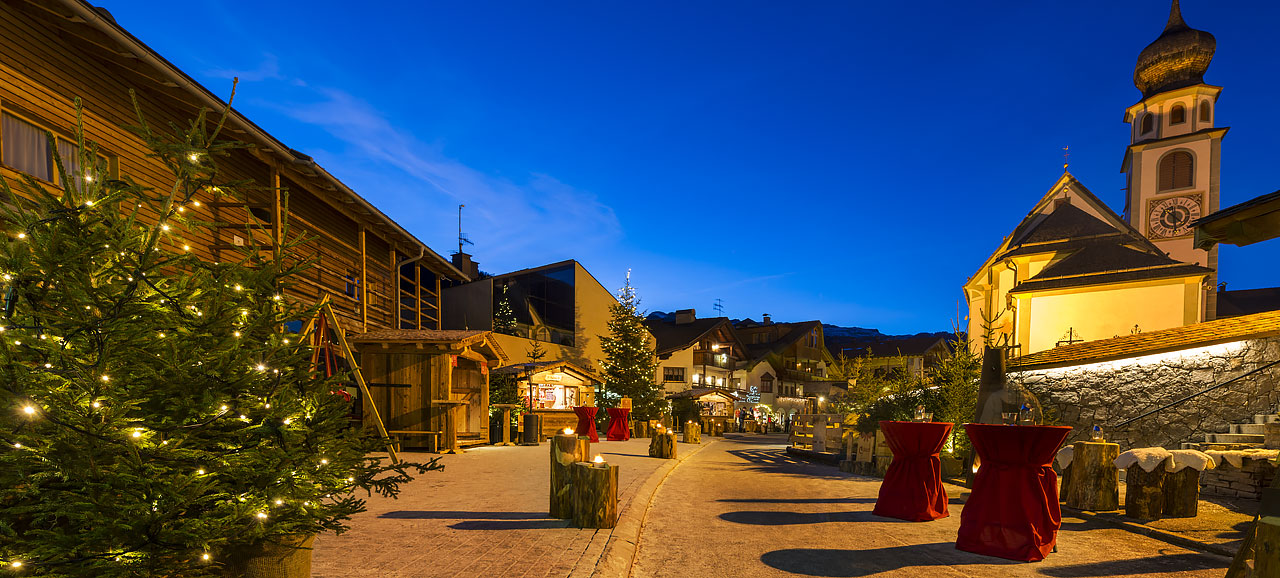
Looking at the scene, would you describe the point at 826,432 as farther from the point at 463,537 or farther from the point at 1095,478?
the point at 463,537

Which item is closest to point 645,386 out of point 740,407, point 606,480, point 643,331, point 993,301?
point 643,331

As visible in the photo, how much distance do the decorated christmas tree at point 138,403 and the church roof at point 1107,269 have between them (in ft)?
71.7

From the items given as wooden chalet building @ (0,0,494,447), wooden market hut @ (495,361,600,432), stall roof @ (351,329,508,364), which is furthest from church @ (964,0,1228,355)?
wooden chalet building @ (0,0,494,447)

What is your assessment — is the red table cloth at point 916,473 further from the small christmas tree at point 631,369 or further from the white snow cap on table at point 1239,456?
the small christmas tree at point 631,369

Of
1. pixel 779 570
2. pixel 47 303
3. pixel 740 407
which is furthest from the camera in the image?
pixel 740 407

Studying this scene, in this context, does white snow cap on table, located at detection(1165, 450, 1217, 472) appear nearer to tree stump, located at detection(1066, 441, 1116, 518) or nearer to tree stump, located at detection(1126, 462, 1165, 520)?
tree stump, located at detection(1126, 462, 1165, 520)

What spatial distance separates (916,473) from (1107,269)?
17.4 metres

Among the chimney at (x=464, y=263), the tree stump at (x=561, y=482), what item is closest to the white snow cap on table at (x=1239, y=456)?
the tree stump at (x=561, y=482)

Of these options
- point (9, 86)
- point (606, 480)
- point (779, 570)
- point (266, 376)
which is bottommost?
point (779, 570)

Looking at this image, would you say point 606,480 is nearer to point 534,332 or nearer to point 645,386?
point 645,386

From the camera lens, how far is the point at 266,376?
10.3ft

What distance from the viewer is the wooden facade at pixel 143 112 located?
26.0 feet

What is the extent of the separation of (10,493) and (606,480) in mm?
4127

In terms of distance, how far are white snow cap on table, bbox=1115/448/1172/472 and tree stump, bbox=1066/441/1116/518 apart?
340 millimetres
